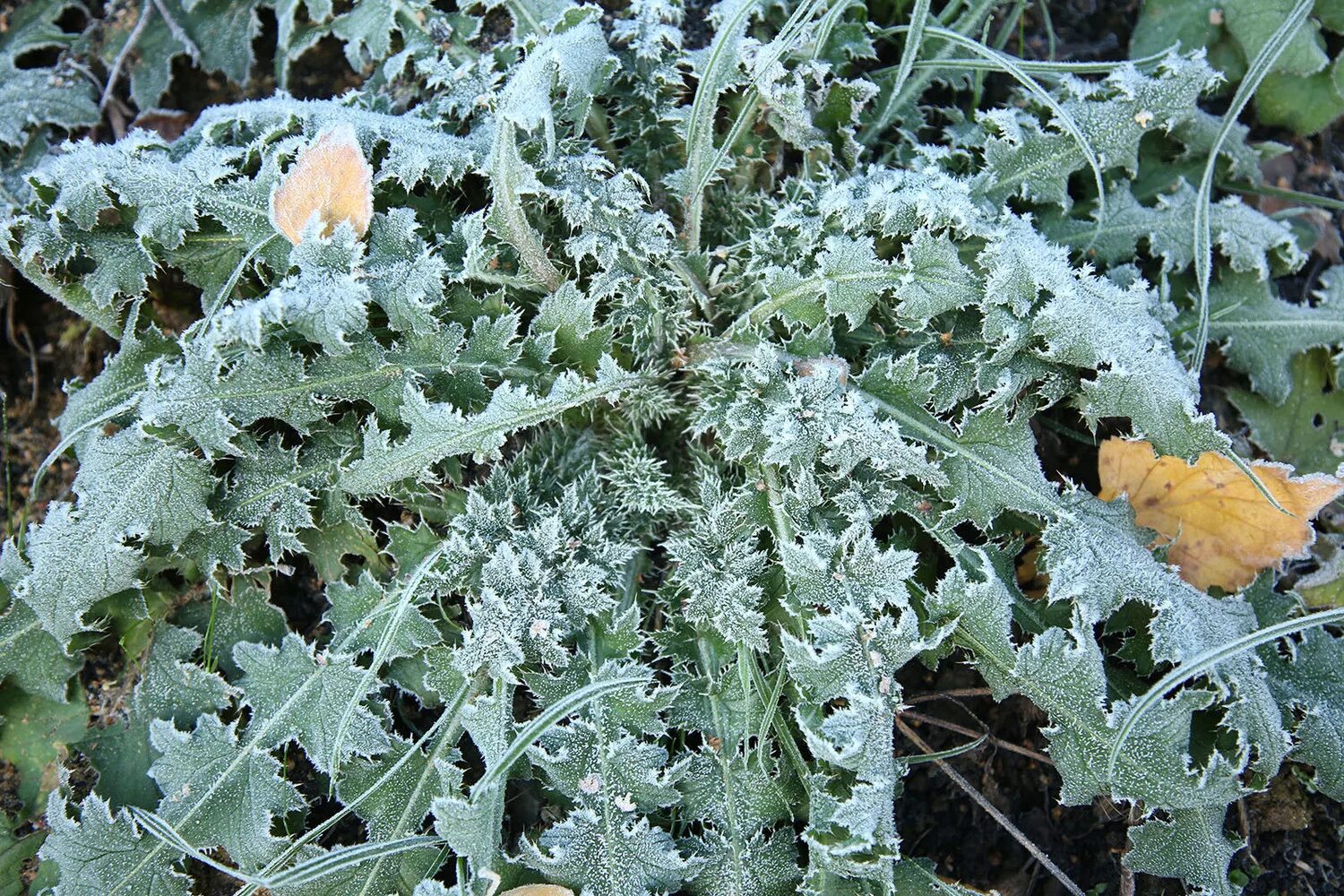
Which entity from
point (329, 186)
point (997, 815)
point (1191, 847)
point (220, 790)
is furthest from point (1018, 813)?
point (329, 186)

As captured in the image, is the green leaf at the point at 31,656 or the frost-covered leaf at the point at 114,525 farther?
the green leaf at the point at 31,656

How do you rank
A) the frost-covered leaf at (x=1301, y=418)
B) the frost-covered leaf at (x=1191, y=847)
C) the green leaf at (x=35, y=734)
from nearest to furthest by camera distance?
the frost-covered leaf at (x=1191, y=847) → the green leaf at (x=35, y=734) → the frost-covered leaf at (x=1301, y=418)

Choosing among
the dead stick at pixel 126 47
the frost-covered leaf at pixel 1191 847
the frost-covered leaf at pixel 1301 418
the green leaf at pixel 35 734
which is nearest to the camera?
the frost-covered leaf at pixel 1191 847

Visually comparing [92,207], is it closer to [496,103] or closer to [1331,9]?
[496,103]

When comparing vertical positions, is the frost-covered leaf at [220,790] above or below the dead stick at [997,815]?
above

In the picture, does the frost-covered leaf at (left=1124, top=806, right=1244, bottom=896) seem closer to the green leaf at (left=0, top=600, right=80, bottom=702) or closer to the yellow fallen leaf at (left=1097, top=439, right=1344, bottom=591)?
the yellow fallen leaf at (left=1097, top=439, right=1344, bottom=591)

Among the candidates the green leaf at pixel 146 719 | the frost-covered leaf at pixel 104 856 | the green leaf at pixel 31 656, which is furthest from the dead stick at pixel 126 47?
the frost-covered leaf at pixel 104 856

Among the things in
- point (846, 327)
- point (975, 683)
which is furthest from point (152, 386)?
point (975, 683)

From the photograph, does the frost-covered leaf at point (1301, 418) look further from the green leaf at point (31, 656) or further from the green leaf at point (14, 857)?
the green leaf at point (14, 857)
